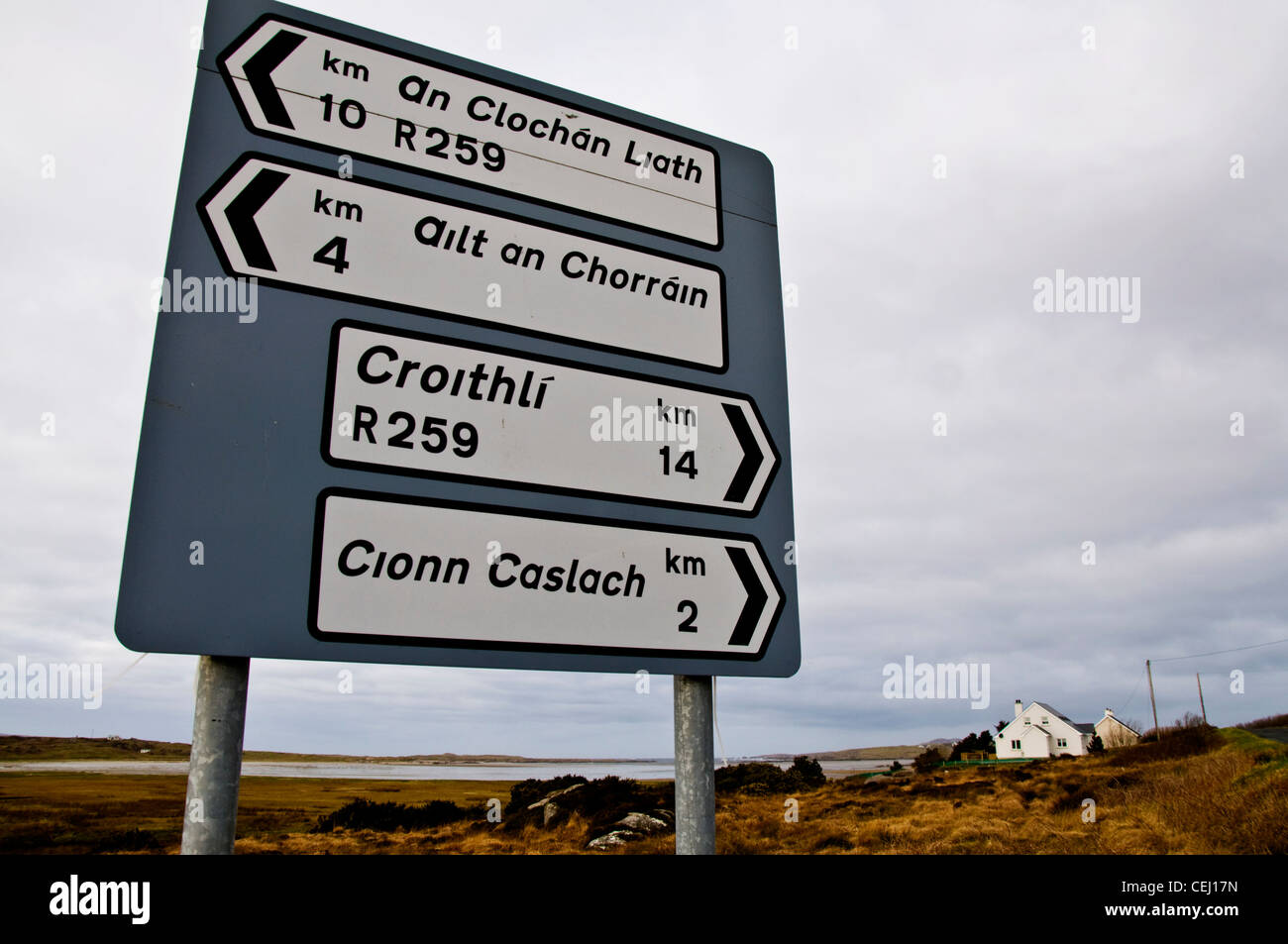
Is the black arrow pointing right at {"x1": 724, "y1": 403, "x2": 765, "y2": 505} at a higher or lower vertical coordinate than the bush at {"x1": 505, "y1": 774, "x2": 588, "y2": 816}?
higher

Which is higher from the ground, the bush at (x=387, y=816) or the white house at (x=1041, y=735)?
the bush at (x=387, y=816)

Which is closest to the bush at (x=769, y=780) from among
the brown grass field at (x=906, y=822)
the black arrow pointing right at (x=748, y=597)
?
the brown grass field at (x=906, y=822)

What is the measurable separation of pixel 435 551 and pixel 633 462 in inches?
30.7

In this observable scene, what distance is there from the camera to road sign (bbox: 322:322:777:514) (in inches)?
85.8

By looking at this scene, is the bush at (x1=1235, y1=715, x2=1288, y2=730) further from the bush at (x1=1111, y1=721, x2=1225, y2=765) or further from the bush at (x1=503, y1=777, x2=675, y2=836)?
the bush at (x1=503, y1=777, x2=675, y2=836)

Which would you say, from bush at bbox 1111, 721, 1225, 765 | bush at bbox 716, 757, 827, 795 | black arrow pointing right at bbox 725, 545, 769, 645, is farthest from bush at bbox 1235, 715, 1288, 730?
black arrow pointing right at bbox 725, 545, 769, 645

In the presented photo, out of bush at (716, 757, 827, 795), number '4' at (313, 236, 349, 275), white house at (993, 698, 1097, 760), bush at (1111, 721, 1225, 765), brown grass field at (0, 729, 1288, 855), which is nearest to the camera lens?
number '4' at (313, 236, 349, 275)

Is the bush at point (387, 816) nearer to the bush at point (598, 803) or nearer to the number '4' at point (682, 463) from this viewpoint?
the bush at point (598, 803)

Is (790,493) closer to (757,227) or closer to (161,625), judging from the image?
(757,227)

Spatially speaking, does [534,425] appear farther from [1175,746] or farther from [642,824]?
[1175,746]

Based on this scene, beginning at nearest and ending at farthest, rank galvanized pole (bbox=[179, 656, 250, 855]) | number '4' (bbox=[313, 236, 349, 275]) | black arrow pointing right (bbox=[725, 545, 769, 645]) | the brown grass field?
1. galvanized pole (bbox=[179, 656, 250, 855])
2. number '4' (bbox=[313, 236, 349, 275])
3. black arrow pointing right (bbox=[725, 545, 769, 645])
4. the brown grass field

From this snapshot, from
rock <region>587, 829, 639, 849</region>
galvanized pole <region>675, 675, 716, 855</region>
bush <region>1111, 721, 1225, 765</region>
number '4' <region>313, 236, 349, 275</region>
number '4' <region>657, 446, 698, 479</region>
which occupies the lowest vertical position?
bush <region>1111, 721, 1225, 765</region>

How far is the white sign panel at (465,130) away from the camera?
2.36 m

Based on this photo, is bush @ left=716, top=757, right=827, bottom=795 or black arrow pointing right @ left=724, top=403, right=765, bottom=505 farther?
bush @ left=716, top=757, right=827, bottom=795
